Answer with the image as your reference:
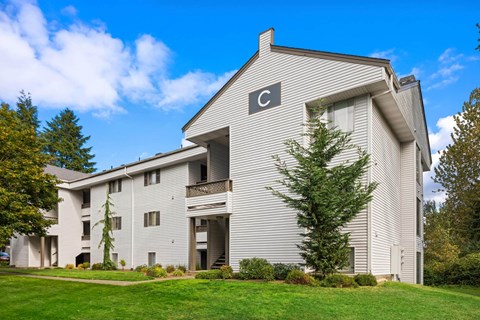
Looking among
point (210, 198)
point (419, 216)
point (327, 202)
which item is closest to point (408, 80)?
point (419, 216)

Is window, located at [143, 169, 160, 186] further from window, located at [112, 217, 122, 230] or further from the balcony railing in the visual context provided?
the balcony railing

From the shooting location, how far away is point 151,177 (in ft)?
92.0

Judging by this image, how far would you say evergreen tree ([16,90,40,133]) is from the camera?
189ft

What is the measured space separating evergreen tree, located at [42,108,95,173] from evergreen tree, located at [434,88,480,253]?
50620 millimetres

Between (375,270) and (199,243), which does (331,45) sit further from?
(199,243)

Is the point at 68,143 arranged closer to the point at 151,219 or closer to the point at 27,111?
the point at 27,111

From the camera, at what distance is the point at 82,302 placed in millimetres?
11445

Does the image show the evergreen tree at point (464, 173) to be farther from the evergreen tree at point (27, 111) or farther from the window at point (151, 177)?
the evergreen tree at point (27, 111)

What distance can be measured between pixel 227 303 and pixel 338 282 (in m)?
4.51

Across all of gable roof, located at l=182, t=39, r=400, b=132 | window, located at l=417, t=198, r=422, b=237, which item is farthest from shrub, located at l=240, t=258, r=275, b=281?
window, located at l=417, t=198, r=422, b=237

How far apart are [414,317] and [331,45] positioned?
12019 millimetres

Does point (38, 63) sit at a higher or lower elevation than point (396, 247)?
higher

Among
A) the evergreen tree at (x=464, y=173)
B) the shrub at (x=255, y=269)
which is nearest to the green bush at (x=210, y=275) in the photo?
the shrub at (x=255, y=269)

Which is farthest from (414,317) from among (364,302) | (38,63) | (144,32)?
(38,63)
